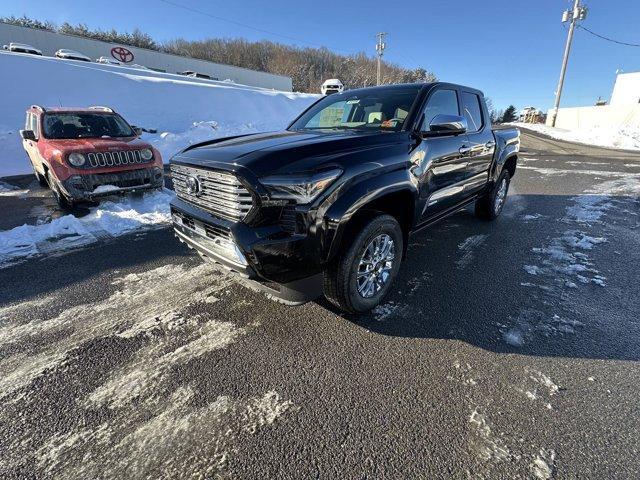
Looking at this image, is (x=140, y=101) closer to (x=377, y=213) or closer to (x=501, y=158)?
(x=501, y=158)

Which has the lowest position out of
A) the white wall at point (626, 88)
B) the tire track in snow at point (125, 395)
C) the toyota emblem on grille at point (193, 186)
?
the tire track in snow at point (125, 395)

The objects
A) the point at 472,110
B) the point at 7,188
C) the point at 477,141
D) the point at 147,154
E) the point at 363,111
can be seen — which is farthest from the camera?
the point at 7,188

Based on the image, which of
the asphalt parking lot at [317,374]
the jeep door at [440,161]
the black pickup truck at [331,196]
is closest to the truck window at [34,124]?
the asphalt parking lot at [317,374]

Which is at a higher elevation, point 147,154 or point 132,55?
point 132,55

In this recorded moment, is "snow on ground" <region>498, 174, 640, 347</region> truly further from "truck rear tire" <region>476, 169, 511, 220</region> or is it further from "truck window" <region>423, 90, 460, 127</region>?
"truck window" <region>423, 90, 460, 127</region>

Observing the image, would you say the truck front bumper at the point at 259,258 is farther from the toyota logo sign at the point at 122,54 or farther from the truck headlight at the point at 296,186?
the toyota logo sign at the point at 122,54

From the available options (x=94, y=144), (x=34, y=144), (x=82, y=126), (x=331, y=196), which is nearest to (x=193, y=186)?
(x=331, y=196)

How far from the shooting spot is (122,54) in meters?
33.2

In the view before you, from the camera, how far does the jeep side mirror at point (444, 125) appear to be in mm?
3159

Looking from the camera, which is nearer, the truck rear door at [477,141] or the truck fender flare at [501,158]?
the truck rear door at [477,141]

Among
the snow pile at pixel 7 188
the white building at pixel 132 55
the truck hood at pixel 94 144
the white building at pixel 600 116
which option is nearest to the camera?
the truck hood at pixel 94 144

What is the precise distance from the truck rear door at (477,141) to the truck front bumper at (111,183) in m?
5.46

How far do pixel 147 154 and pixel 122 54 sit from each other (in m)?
35.1

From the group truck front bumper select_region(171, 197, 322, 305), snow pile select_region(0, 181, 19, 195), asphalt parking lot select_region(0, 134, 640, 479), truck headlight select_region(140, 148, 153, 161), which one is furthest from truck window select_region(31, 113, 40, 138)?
truck front bumper select_region(171, 197, 322, 305)
